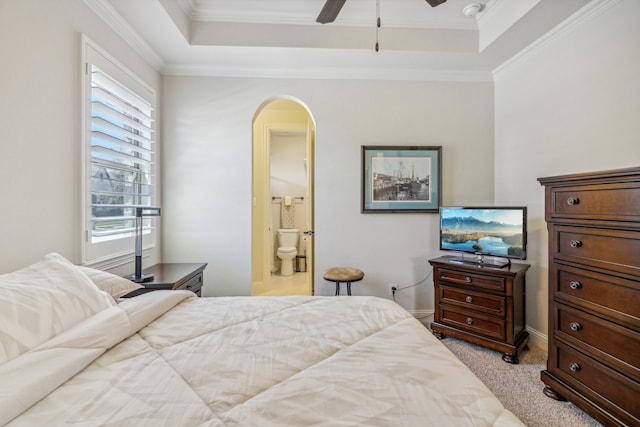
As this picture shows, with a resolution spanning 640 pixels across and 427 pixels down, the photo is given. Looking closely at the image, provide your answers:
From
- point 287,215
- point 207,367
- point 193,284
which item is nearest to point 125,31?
point 193,284

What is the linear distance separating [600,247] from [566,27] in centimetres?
183

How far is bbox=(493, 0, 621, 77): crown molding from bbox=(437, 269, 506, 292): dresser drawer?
2.05m

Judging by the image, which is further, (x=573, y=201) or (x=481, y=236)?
(x=481, y=236)

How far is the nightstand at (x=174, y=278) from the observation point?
78.3 inches

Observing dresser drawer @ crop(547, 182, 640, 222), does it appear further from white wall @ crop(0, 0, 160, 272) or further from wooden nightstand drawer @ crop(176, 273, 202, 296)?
white wall @ crop(0, 0, 160, 272)

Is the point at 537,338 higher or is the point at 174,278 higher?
the point at 174,278

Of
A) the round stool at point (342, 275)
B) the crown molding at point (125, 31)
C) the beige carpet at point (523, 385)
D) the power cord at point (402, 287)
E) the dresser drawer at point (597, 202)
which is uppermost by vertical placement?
the crown molding at point (125, 31)

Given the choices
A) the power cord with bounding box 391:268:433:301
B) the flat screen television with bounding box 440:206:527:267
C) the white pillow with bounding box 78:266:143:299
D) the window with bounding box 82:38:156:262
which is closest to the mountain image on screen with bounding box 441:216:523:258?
the flat screen television with bounding box 440:206:527:267

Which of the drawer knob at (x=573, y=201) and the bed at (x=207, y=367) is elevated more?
the drawer knob at (x=573, y=201)

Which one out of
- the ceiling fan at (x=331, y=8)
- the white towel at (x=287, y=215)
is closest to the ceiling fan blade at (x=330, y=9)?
the ceiling fan at (x=331, y=8)

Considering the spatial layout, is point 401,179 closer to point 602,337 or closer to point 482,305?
point 482,305

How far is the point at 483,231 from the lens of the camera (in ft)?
8.62

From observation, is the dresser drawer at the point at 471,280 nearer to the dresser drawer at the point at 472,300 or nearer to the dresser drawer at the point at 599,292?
the dresser drawer at the point at 472,300

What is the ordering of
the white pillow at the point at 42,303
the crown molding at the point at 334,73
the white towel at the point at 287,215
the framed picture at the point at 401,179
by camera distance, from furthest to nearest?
the white towel at the point at 287,215 < the framed picture at the point at 401,179 < the crown molding at the point at 334,73 < the white pillow at the point at 42,303
